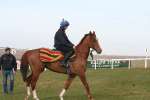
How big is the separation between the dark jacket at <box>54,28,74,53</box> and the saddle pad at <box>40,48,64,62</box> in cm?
20

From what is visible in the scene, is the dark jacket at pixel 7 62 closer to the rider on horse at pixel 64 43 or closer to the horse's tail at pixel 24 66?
the horse's tail at pixel 24 66

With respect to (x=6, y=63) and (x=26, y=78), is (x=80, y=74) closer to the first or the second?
(x=26, y=78)

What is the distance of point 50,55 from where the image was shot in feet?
53.8

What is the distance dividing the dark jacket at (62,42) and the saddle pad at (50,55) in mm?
197

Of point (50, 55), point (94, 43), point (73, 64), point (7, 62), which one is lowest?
point (7, 62)

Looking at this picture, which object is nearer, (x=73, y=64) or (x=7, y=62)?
(x=73, y=64)

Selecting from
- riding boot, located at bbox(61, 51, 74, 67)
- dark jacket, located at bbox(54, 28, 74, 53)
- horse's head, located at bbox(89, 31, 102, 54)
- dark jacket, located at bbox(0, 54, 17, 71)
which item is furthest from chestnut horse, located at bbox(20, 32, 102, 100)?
dark jacket, located at bbox(0, 54, 17, 71)

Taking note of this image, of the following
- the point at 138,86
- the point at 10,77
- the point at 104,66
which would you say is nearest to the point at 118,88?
the point at 138,86

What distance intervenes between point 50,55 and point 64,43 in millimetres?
698

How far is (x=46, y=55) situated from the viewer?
16.4 metres

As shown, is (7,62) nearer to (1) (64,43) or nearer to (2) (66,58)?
(2) (66,58)

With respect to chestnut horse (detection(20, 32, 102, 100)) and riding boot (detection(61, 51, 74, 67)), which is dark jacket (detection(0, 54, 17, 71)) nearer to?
chestnut horse (detection(20, 32, 102, 100))

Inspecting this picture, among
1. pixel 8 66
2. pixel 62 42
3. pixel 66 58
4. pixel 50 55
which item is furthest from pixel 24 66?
pixel 8 66

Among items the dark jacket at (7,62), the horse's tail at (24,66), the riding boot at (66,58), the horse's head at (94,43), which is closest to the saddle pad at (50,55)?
the riding boot at (66,58)
